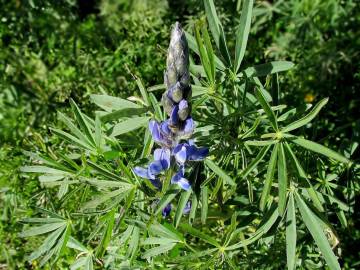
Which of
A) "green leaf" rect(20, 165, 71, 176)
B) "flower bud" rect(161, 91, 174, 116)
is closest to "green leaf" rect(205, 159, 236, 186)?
"flower bud" rect(161, 91, 174, 116)

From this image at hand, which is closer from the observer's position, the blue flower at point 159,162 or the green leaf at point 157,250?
the blue flower at point 159,162

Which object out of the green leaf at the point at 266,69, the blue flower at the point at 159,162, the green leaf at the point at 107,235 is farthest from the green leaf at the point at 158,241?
the green leaf at the point at 266,69

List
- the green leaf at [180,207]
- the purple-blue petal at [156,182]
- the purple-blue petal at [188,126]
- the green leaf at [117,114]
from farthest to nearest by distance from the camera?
1. the purple-blue petal at [156,182]
2. the green leaf at [180,207]
3. the purple-blue petal at [188,126]
4. the green leaf at [117,114]

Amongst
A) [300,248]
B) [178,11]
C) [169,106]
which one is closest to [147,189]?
[169,106]

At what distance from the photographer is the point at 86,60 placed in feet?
9.34

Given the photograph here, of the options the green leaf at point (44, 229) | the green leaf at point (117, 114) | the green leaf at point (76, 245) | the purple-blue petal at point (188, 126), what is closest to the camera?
the green leaf at point (117, 114)

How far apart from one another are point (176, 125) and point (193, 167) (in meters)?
0.21

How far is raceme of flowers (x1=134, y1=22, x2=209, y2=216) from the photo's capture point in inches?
51.7

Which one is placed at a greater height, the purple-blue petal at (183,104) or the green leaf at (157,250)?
the purple-blue petal at (183,104)

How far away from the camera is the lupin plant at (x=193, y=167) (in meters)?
1.44

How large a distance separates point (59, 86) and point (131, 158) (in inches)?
46.2

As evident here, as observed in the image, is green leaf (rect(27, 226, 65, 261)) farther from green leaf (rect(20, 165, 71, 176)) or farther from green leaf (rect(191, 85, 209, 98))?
green leaf (rect(191, 85, 209, 98))

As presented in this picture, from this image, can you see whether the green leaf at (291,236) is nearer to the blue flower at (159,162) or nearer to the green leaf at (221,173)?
the green leaf at (221,173)

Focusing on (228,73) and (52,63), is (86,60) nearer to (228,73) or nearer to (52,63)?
(52,63)
